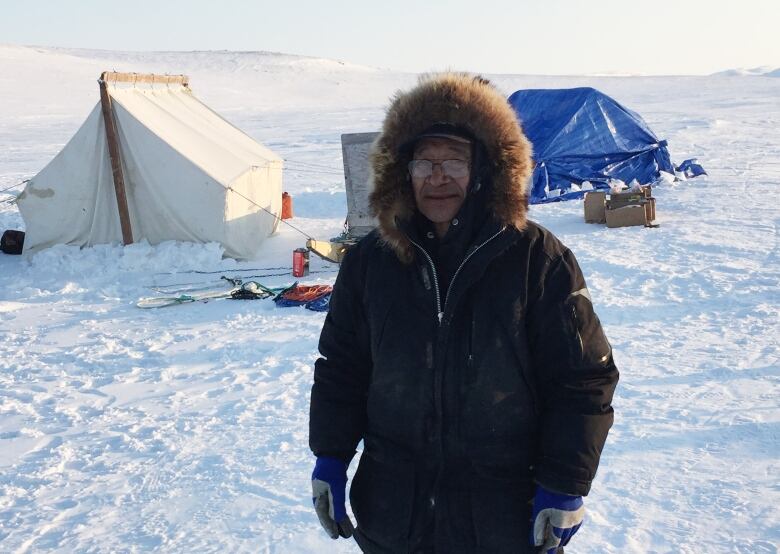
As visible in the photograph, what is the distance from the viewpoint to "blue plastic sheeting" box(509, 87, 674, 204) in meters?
13.1

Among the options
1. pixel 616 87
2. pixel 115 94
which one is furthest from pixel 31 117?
pixel 616 87

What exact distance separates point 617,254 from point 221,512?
6.06m

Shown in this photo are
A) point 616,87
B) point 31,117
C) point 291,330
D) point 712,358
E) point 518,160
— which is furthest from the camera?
point 616,87

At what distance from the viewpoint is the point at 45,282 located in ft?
27.2

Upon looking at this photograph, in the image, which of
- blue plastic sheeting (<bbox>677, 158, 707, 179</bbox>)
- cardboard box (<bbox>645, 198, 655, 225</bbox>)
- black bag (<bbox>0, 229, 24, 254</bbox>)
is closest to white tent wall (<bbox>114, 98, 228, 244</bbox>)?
black bag (<bbox>0, 229, 24, 254</bbox>)

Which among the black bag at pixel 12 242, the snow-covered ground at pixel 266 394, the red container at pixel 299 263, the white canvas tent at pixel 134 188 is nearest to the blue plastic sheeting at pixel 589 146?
the snow-covered ground at pixel 266 394

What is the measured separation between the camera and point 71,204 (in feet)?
30.9

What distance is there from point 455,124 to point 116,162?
8.03m

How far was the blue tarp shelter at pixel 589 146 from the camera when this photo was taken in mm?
13148

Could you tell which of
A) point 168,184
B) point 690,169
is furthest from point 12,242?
point 690,169

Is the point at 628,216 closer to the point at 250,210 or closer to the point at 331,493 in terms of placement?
the point at 250,210

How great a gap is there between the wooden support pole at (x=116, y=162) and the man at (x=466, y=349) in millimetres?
7844

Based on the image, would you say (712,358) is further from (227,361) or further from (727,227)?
(727,227)

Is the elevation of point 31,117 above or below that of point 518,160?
above
